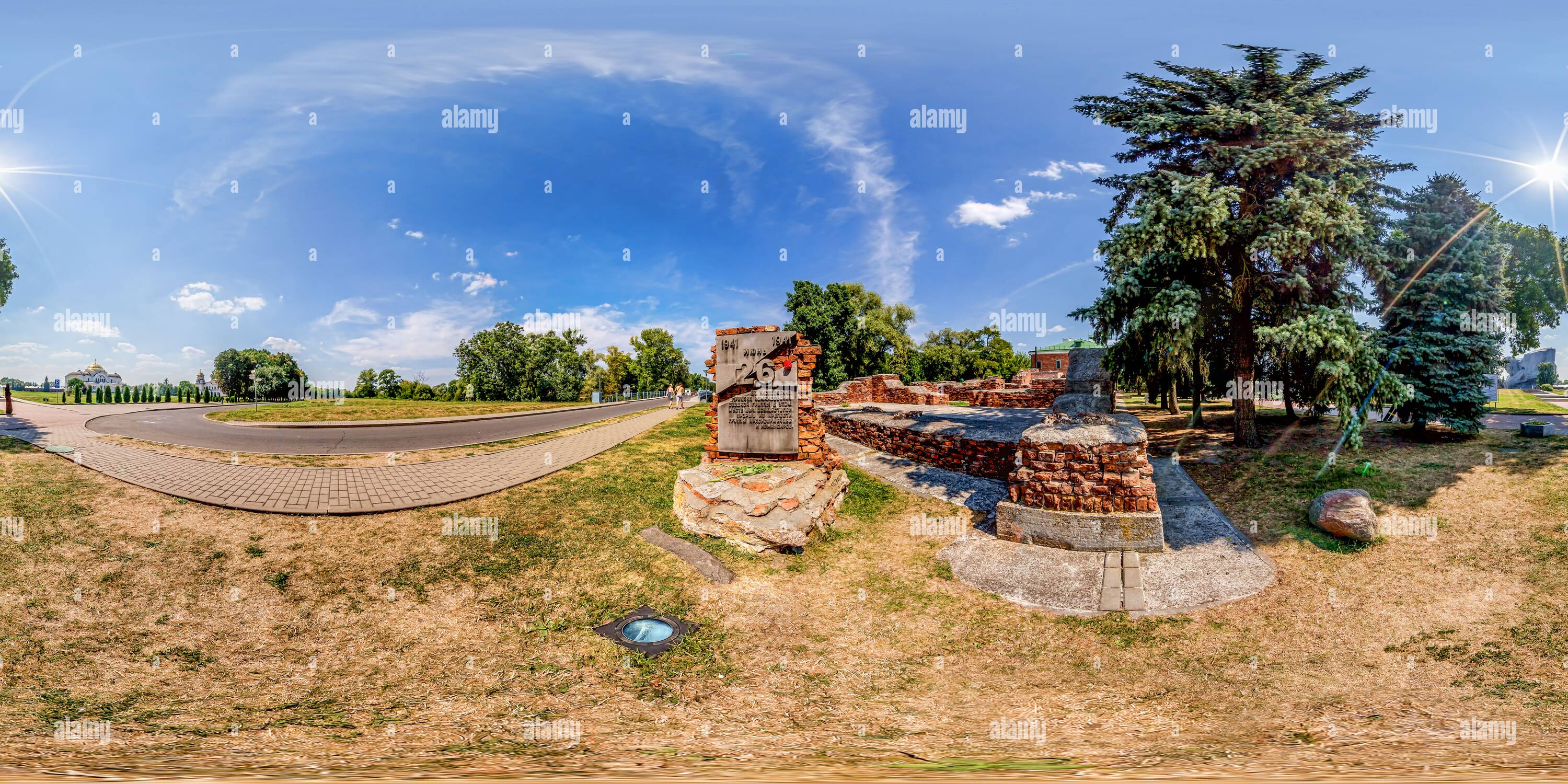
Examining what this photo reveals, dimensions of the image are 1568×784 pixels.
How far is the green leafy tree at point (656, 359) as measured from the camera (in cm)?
7244

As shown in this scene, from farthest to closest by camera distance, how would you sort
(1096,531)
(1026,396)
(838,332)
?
1. (838,332)
2. (1026,396)
3. (1096,531)

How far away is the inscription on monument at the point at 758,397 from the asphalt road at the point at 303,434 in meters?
7.24

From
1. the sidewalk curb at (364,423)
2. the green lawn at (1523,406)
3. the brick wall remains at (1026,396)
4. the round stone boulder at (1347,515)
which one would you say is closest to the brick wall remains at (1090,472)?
the round stone boulder at (1347,515)

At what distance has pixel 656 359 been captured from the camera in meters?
72.7

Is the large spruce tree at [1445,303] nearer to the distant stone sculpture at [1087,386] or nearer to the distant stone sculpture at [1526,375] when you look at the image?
the distant stone sculpture at [1087,386]

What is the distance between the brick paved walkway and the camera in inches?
331

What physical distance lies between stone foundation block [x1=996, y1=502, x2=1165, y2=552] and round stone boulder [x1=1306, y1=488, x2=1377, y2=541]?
8.30ft

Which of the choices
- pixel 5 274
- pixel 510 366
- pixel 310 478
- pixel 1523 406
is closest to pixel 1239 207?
pixel 310 478

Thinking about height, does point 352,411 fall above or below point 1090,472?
above

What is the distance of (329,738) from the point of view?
404cm

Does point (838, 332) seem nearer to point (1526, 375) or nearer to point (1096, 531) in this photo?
point (1096, 531)

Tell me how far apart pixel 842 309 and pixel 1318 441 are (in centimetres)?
2619

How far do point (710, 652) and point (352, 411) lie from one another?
21146 mm

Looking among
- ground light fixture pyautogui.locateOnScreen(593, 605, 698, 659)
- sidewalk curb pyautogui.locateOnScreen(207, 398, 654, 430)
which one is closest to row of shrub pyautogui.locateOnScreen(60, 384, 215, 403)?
sidewalk curb pyautogui.locateOnScreen(207, 398, 654, 430)
